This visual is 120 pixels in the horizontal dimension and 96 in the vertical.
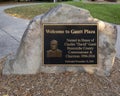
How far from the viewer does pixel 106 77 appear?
5977 mm

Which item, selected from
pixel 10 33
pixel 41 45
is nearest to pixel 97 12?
pixel 10 33

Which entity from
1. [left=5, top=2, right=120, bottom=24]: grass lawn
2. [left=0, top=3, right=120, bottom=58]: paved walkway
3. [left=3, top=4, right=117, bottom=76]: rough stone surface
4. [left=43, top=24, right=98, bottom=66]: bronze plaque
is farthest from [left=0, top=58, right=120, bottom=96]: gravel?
[left=5, top=2, right=120, bottom=24]: grass lawn

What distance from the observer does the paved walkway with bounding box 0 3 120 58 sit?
821cm

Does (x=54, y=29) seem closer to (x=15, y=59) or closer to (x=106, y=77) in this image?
(x=15, y=59)

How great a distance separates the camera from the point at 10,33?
9.98 m

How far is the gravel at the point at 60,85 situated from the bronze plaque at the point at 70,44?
0.26m

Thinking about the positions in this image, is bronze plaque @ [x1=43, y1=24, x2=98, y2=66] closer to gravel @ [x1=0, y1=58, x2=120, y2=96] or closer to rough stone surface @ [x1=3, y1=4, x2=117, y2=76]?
rough stone surface @ [x1=3, y1=4, x2=117, y2=76]

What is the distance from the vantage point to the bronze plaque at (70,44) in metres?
5.84

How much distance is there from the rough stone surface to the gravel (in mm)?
116

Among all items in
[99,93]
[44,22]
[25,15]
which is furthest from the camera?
[25,15]

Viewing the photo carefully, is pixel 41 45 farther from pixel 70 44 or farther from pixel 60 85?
pixel 60 85

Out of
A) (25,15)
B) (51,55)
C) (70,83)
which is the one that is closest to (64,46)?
(51,55)

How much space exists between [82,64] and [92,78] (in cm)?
33

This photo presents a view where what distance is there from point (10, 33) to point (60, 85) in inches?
188
